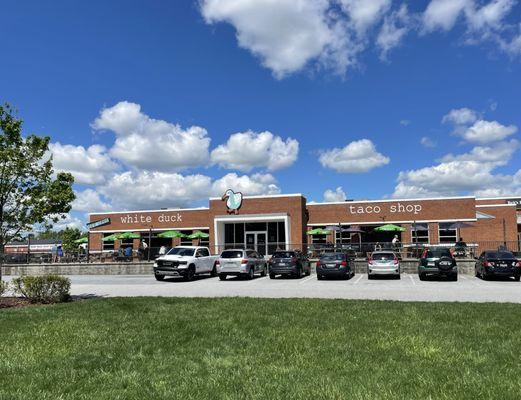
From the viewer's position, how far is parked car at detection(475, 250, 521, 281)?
22844mm

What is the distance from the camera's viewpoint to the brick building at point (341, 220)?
40.7 meters

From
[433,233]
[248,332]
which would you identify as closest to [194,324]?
[248,332]

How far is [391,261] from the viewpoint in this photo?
24281mm

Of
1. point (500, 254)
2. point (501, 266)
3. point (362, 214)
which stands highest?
point (362, 214)

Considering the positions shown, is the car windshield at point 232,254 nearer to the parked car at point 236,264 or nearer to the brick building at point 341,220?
the parked car at point 236,264

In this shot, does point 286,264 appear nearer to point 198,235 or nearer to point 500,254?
point 500,254

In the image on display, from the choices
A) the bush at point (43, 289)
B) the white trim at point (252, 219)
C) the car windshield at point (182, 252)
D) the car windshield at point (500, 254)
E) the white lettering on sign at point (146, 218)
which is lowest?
the bush at point (43, 289)

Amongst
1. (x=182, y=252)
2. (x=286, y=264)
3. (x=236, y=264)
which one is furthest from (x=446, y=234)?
(x=182, y=252)

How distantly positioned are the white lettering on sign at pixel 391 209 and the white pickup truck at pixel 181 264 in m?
20.0

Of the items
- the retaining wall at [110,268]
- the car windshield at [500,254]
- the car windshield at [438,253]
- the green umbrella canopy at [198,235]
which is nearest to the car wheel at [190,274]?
the retaining wall at [110,268]

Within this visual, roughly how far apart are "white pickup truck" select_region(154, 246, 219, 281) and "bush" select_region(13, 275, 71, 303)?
10390mm

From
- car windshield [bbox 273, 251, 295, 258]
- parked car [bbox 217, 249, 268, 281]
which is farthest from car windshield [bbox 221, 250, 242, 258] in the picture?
car windshield [bbox 273, 251, 295, 258]

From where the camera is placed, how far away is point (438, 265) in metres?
23.0

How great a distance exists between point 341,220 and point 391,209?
4398mm
